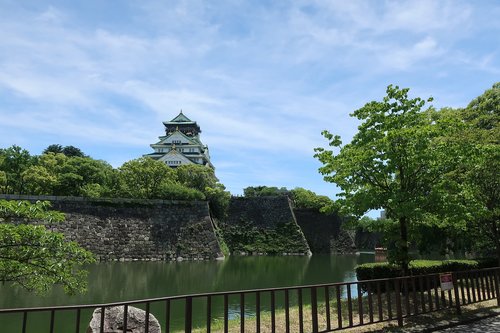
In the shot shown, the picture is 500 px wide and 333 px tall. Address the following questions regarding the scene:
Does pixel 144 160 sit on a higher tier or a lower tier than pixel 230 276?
higher

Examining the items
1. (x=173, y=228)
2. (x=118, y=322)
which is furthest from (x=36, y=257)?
(x=173, y=228)

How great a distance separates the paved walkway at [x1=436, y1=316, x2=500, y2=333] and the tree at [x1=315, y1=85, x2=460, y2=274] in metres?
2.11

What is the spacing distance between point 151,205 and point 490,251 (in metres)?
26.4

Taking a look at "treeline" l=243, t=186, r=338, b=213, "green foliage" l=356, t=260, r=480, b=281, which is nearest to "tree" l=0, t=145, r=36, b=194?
"treeline" l=243, t=186, r=338, b=213

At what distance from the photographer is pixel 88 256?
16.1 feet

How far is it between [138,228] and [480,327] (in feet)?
98.5

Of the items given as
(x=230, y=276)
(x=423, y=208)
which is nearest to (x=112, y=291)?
(x=230, y=276)

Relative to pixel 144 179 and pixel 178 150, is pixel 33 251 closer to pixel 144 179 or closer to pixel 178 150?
pixel 144 179

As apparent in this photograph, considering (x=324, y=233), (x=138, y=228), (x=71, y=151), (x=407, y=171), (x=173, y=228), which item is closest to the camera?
(x=407, y=171)

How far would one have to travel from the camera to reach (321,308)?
8.80 m

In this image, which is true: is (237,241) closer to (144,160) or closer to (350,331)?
(144,160)

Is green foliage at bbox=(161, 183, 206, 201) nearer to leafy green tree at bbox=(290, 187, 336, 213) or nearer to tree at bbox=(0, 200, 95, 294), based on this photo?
leafy green tree at bbox=(290, 187, 336, 213)

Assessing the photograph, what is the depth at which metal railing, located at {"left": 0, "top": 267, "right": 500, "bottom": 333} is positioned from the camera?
554cm

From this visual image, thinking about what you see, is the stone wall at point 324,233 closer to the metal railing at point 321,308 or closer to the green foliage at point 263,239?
the green foliage at point 263,239
